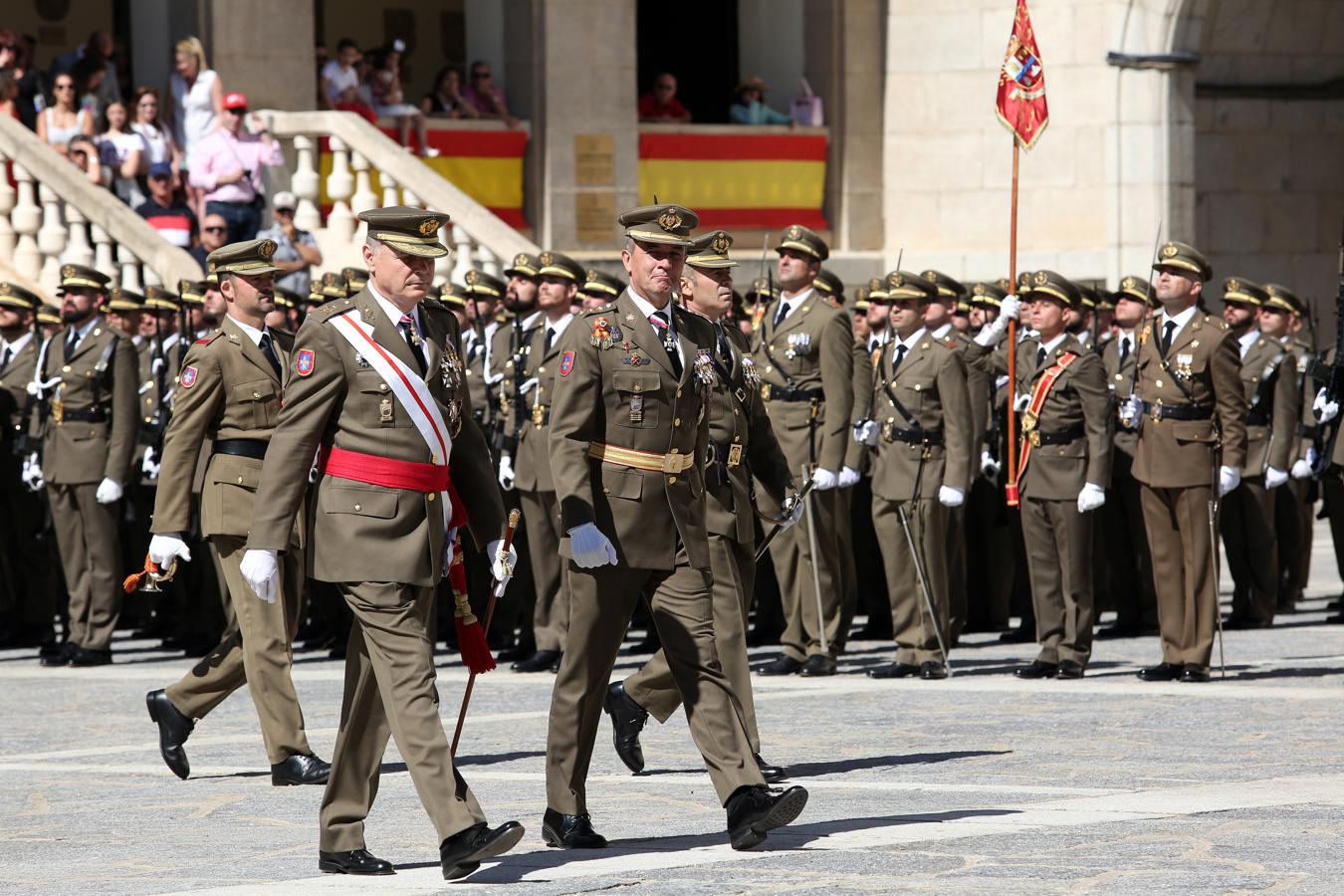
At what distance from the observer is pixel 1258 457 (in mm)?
15141

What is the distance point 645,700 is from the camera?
9.27 metres

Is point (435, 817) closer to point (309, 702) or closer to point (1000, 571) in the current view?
point (309, 702)

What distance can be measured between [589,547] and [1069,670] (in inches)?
192

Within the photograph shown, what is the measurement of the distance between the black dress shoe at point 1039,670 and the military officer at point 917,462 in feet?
1.22

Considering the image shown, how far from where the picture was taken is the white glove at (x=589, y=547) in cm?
771

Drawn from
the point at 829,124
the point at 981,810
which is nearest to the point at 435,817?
the point at 981,810

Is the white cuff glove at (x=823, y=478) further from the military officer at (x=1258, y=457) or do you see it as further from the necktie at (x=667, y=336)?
the necktie at (x=667, y=336)

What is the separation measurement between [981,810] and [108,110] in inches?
478

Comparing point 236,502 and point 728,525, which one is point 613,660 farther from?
point 236,502

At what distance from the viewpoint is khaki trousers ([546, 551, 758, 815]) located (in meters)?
7.66

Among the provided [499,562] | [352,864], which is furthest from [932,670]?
[352,864]

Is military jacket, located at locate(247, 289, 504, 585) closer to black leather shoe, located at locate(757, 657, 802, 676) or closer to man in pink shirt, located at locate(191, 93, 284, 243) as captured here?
black leather shoe, located at locate(757, 657, 802, 676)

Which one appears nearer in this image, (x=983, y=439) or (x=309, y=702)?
(x=309, y=702)

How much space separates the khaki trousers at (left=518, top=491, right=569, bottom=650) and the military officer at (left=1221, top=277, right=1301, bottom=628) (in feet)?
13.1
